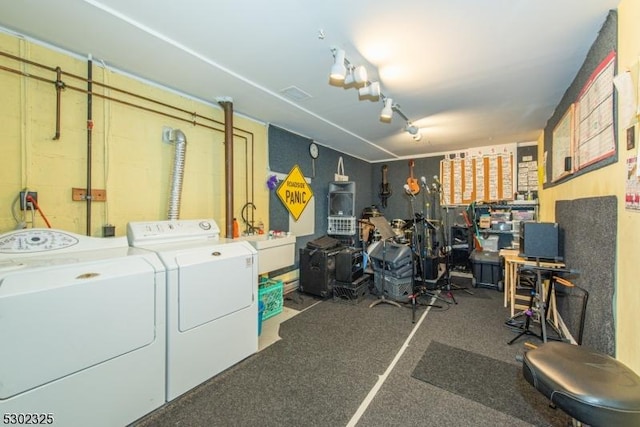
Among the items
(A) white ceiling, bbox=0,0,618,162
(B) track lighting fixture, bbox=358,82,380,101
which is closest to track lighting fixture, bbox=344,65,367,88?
(A) white ceiling, bbox=0,0,618,162

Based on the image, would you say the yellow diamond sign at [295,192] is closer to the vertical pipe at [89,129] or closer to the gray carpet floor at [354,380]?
the gray carpet floor at [354,380]

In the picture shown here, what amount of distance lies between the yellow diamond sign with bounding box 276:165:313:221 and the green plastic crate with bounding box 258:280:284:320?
1.39m

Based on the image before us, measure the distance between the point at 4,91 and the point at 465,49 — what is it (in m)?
3.38

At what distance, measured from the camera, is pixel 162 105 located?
2650 millimetres

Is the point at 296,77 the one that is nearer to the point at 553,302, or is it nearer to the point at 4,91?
the point at 4,91

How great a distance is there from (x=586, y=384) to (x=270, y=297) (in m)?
2.64

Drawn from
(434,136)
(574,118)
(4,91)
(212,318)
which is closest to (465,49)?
(574,118)

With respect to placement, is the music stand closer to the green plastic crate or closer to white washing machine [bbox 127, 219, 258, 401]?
the green plastic crate

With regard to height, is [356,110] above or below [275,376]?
above

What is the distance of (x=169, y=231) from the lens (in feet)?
7.57

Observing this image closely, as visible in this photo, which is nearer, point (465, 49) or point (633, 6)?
point (633, 6)

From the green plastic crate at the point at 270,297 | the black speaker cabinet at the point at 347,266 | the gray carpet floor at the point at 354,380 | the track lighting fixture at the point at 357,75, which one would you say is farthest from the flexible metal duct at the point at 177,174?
the black speaker cabinet at the point at 347,266

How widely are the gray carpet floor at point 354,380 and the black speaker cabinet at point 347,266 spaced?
68 centimetres

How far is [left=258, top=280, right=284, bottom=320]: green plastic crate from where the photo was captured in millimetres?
2988
